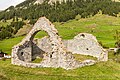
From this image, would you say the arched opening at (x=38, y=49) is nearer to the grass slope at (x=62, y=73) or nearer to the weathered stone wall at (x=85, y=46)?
the weathered stone wall at (x=85, y=46)

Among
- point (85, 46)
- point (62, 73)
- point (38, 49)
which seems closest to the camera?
point (62, 73)

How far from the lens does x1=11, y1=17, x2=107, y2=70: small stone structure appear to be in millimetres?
34344

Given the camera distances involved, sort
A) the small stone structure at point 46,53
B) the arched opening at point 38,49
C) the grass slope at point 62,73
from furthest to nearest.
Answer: the arched opening at point 38,49 < the small stone structure at point 46,53 < the grass slope at point 62,73

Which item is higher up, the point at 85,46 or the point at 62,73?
the point at 85,46

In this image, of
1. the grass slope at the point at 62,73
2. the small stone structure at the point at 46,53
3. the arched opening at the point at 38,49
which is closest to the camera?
the grass slope at the point at 62,73

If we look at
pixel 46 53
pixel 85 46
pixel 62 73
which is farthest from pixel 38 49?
pixel 62 73

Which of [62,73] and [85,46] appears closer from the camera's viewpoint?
[62,73]

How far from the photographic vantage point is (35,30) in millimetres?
38188

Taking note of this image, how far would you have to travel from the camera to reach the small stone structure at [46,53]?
34.3m

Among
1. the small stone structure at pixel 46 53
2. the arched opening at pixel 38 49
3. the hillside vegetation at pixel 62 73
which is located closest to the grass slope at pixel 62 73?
the hillside vegetation at pixel 62 73

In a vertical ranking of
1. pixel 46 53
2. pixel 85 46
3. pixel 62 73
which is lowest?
pixel 62 73

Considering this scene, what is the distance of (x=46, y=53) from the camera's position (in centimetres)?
3722

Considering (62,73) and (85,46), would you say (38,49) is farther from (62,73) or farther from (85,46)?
(62,73)

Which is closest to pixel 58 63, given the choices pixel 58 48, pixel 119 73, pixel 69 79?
pixel 58 48
